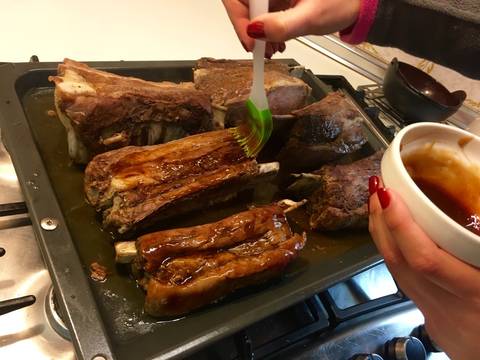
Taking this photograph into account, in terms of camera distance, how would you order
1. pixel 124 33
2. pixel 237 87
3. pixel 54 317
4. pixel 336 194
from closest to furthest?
pixel 54 317 → pixel 336 194 → pixel 237 87 → pixel 124 33

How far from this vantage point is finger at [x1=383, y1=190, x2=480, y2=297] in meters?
0.68

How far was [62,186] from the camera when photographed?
1146 millimetres

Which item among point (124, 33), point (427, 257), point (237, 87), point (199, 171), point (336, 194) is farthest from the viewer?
point (124, 33)

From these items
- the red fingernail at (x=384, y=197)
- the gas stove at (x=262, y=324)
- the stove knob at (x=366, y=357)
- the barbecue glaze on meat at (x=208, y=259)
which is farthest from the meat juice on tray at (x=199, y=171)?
the red fingernail at (x=384, y=197)

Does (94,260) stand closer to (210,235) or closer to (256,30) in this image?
(210,235)

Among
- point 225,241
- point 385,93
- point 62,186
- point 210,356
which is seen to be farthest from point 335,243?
point 385,93

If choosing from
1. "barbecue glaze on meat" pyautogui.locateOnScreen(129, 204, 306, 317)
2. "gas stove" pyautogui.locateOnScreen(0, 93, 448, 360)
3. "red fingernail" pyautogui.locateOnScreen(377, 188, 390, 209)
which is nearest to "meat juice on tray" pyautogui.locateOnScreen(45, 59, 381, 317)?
"barbecue glaze on meat" pyautogui.locateOnScreen(129, 204, 306, 317)

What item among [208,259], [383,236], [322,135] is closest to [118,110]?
[208,259]

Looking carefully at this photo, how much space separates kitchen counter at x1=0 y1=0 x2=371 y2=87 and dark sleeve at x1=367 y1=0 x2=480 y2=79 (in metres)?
0.78

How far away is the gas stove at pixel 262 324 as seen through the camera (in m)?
0.88

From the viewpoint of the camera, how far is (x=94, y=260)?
101cm

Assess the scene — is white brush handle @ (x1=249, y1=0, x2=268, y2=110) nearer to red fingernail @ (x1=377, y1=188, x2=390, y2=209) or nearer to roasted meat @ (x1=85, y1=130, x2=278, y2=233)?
roasted meat @ (x1=85, y1=130, x2=278, y2=233)

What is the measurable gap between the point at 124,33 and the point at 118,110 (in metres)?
0.80

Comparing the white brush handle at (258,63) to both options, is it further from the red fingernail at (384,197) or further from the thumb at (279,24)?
the red fingernail at (384,197)
